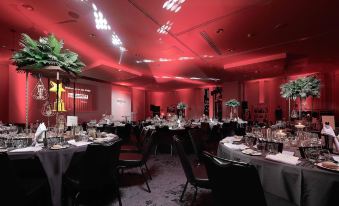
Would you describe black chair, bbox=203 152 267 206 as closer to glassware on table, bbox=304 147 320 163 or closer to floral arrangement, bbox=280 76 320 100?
glassware on table, bbox=304 147 320 163

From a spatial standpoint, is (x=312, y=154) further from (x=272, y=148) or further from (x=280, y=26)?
(x=280, y=26)

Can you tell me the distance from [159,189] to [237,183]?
2.18m

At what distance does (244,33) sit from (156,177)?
410cm

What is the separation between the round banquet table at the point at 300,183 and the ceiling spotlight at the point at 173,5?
311cm

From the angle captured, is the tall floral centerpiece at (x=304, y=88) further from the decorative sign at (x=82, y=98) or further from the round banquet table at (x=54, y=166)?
the decorative sign at (x=82, y=98)

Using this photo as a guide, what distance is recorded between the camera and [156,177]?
395 cm

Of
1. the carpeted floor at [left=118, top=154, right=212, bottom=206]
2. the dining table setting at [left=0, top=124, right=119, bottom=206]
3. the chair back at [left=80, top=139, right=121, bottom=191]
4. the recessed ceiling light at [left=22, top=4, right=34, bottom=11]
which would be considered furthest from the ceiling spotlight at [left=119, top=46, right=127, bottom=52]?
the chair back at [left=80, top=139, right=121, bottom=191]

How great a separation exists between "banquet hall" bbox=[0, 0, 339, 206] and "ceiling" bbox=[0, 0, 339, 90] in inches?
1.4

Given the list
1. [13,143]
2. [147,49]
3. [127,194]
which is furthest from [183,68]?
[13,143]

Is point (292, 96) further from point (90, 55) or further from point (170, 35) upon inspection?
point (90, 55)

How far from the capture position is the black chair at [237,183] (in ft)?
4.58

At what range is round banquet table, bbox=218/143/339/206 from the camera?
4.90 feet

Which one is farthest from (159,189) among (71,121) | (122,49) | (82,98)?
(82,98)

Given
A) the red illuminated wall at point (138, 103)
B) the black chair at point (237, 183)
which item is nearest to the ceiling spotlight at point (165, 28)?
the black chair at point (237, 183)
